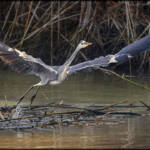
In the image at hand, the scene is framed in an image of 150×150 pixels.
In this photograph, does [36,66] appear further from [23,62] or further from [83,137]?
[83,137]

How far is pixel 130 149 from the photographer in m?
5.09

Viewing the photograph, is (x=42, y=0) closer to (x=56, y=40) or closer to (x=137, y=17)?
(x=56, y=40)

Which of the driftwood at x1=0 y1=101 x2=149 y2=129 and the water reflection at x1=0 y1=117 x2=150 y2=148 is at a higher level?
the driftwood at x1=0 y1=101 x2=149 y2=129

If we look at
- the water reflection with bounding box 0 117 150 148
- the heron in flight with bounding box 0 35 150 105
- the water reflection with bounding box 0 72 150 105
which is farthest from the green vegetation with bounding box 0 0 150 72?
the water reflection with bounding box 0 117 150 148

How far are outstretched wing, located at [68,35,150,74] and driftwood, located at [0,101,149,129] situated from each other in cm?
65

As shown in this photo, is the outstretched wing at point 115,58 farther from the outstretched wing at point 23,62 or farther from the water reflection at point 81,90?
the water reflection at point 81,90

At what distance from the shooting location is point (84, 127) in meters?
6.19

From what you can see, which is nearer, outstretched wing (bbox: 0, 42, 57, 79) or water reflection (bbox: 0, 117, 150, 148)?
water reflection (bbox: 0, 117, 150, 148)

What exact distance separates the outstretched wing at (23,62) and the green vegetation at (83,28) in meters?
4.07

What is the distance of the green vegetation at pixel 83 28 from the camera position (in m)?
12.1

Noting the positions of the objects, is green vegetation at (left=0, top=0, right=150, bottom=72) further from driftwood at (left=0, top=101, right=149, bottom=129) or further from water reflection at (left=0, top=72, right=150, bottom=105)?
driftwood at (left=0, top=101, right=149, bottom=129)

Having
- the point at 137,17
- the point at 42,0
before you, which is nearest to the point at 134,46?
the point at 137,17

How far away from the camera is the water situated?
17.6 ft

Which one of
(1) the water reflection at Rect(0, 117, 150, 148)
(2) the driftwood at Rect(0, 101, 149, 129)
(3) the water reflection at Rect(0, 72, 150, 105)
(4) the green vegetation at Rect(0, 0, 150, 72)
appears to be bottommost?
(1) the water reflection at Rect(0, 117, 150, 148)
